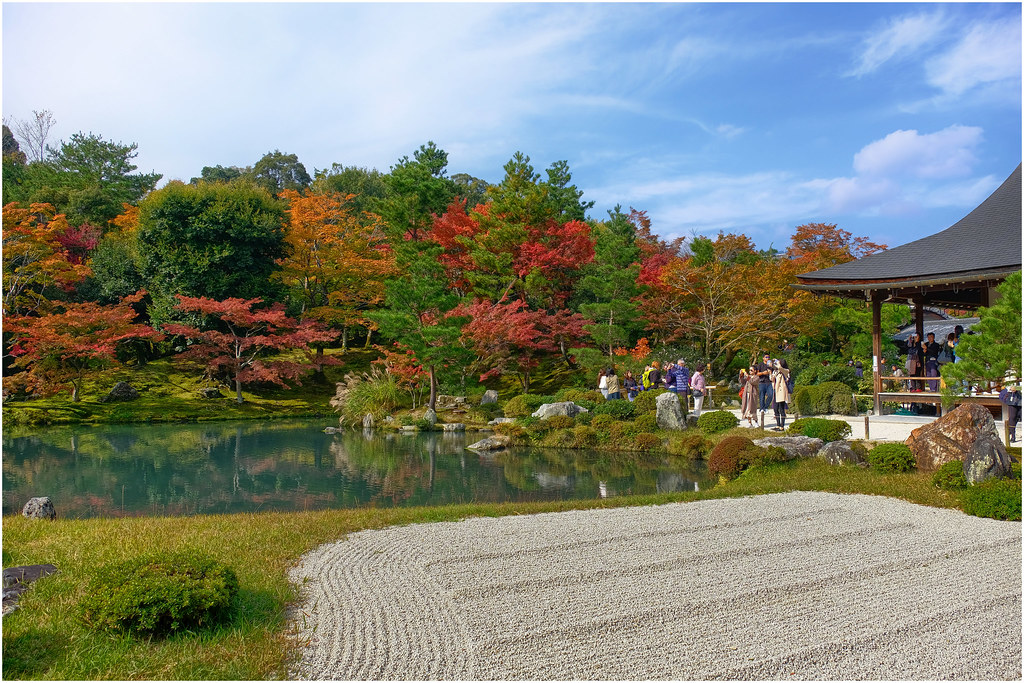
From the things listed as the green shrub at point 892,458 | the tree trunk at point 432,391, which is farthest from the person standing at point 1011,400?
the tree trunk at point 432,391

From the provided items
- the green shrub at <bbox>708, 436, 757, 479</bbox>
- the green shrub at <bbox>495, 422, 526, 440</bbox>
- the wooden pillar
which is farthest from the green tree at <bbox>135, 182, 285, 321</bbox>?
the wooden pillar

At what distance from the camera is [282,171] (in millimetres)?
41312

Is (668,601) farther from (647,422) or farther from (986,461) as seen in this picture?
(647,422)

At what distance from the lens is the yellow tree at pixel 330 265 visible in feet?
72.0

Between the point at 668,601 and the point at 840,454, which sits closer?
the point at 668,601

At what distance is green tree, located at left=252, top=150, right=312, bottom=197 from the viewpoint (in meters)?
40.2

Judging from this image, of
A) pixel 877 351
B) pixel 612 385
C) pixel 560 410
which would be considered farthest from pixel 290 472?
pixel 877 351

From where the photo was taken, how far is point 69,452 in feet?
42.9

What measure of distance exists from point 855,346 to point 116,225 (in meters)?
23.6

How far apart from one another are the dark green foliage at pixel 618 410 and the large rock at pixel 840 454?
4554 mm

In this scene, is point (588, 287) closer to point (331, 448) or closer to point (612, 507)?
point (331, 448)

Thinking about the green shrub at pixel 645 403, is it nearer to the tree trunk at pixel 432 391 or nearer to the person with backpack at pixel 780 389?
the person with backpack at pixel 780 389

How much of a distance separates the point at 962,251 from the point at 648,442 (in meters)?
7.06

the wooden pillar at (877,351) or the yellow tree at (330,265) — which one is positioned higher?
the yellow tree at (330,265)
